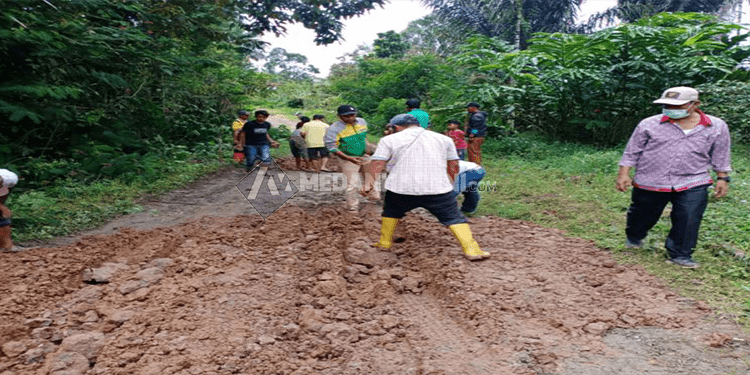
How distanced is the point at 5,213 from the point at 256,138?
5.48m

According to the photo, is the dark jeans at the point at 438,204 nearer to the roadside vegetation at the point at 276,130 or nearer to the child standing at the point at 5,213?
the roadside vegetation at the point at 276,130

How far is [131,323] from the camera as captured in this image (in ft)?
10.4

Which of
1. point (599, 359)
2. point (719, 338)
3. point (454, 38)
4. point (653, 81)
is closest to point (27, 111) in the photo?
point (599, 359)

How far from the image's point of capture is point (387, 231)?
4727 mm

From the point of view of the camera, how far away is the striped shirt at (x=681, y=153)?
4047 millimetres

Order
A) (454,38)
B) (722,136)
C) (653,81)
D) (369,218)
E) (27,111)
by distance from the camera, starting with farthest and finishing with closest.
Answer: (454,38) < (653,81) < (27,111) < (369,218) < (722,136)

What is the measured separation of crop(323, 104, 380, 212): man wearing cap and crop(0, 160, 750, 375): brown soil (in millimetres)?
1260

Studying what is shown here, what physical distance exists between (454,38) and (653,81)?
11123 mm

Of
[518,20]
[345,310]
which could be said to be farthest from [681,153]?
[518,20]

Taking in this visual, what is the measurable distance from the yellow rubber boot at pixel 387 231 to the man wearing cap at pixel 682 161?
2.23 m

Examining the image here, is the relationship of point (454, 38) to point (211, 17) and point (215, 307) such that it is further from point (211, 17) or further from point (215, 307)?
point (215, 307)

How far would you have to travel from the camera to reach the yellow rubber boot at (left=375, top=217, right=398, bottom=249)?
4.69m

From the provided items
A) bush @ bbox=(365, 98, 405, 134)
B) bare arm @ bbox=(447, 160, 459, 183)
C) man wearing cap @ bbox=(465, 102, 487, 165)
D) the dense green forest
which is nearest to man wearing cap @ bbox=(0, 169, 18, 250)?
the dense green forest

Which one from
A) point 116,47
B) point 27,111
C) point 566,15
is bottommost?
point 27,111
